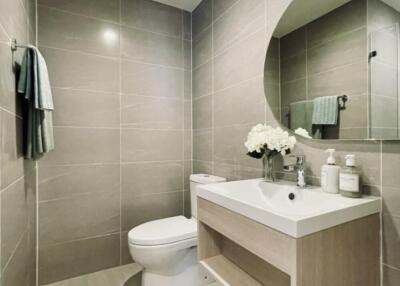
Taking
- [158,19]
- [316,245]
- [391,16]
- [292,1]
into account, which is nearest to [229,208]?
[316,245]

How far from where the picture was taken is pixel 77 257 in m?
1.78

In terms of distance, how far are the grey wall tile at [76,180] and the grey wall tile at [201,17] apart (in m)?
1.49

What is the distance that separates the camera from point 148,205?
80.2 inches

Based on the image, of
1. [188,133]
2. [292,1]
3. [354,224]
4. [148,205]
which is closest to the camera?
[354,224]

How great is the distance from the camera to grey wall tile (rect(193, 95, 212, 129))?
6.43ft

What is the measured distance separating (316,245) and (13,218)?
130cm

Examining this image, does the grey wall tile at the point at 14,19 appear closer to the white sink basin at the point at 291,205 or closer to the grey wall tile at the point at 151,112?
the grey wall tile at the point at 151,112

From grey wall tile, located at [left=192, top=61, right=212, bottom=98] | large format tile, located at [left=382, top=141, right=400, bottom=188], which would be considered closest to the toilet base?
large format tile, located at [left=382, top=141, right=400, bottom=188]

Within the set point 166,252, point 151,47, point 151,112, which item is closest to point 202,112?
point 151,112

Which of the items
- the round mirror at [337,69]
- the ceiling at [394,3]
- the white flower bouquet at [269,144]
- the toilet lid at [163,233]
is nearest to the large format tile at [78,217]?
the toilet lid at [163,233]

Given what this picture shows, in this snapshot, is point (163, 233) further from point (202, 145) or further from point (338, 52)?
point (338, 52)

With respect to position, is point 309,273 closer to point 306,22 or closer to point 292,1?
point 306,22

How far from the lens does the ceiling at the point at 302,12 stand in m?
1.05

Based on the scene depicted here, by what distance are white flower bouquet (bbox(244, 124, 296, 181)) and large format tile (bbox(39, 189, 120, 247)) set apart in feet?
4.28
